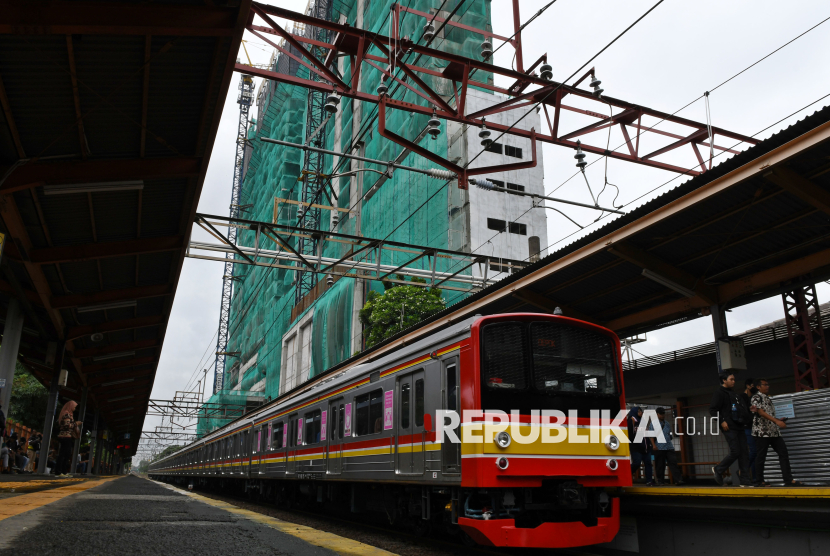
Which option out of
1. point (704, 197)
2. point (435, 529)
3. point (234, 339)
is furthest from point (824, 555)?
point (234, 339)

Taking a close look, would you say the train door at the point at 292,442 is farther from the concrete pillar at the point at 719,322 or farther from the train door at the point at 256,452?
the concrete pillar at the point at 719,322

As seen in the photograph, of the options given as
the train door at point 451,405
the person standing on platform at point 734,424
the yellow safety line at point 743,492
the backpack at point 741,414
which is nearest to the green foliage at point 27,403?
the train door at point 451,405

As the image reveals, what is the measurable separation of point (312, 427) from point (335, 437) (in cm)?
155

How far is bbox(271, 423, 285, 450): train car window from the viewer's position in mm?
15102

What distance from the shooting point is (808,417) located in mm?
7711

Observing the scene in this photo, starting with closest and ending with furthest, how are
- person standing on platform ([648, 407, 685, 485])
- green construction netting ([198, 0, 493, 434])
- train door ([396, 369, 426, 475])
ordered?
train door ([396, 369, 426, 475]), person standing on platform ([648, 407, 685, 485]), green construction netting ([198, 0, 493, 434])

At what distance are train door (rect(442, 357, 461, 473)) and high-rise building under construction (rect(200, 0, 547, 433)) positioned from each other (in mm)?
12534

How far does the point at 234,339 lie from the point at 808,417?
82609 mm

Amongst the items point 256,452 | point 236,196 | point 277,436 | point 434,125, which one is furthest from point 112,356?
point 236,196

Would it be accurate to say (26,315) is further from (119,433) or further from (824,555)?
(119,433)

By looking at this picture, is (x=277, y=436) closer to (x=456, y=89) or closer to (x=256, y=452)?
(x=256, y=452)

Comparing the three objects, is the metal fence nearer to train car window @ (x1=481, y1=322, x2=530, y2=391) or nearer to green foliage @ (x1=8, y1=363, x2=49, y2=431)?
train car window @ (x1=481, y1=322, x2=530, y2=391)

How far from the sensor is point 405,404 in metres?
8.62

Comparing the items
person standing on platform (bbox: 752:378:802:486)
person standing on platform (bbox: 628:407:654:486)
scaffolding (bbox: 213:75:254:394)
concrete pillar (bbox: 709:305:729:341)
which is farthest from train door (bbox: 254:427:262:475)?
scaffolding (bbox: 213:75:254:394)
